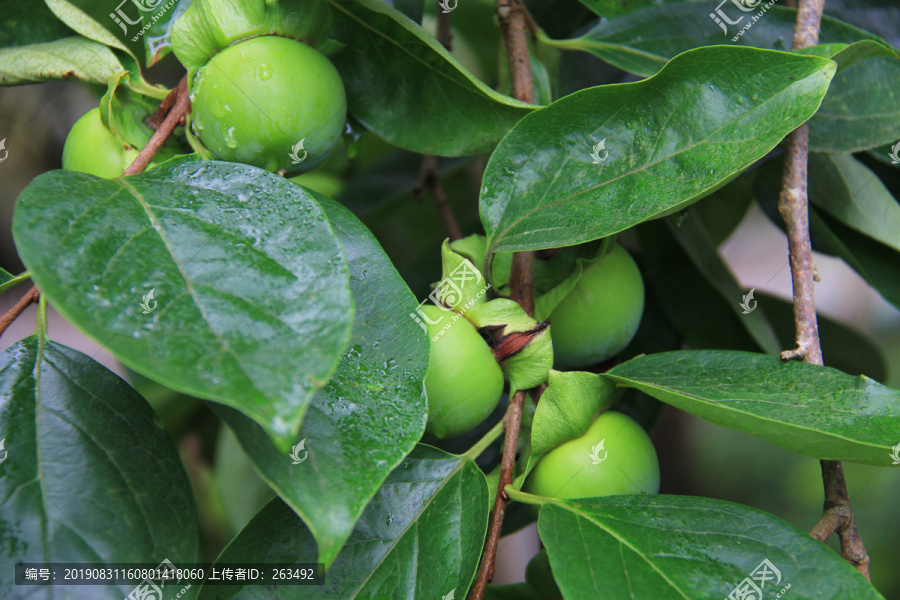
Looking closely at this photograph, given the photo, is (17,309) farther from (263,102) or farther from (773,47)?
(773,47)

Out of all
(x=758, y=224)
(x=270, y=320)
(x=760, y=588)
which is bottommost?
(x=758, y=224)

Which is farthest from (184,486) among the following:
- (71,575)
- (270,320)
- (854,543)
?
(854,543)

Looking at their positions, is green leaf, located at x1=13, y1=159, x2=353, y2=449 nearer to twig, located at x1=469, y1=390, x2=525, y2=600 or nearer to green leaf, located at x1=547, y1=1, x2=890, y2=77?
twig, located at x1=469, y1=390, x2=525, y2=600

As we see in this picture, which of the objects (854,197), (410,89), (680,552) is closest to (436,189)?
(410,89)

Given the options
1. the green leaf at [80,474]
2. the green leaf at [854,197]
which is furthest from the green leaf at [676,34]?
the green leaf at [80,474]

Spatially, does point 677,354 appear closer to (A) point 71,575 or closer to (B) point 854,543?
(B) point 854,543

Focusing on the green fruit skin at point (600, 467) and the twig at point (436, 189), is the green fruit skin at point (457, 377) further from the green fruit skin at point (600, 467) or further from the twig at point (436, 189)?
the twig at point (436, 189)

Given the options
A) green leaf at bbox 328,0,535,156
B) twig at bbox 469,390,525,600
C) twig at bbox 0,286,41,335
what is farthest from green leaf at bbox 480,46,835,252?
twig at bbox 0,286,41,335
